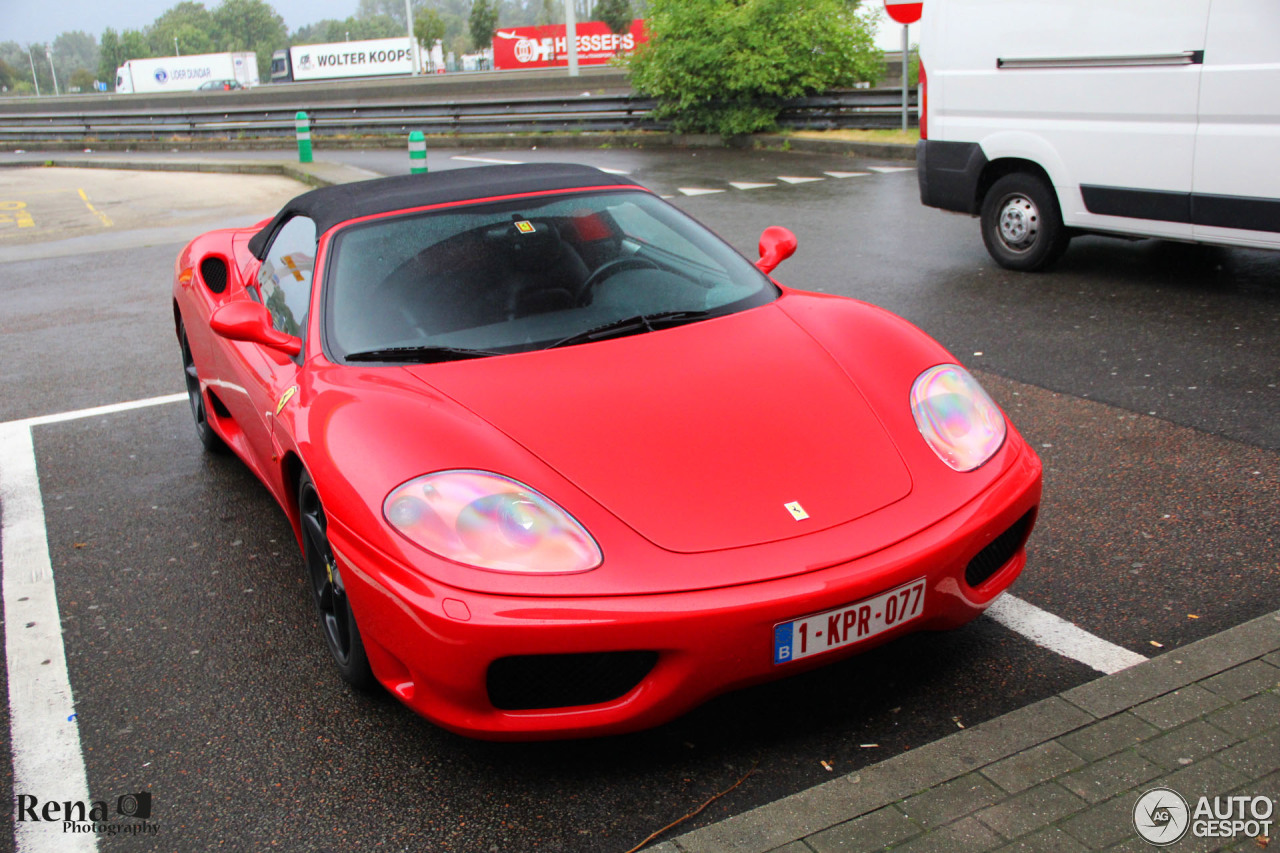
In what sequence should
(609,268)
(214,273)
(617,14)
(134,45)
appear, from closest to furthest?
(609,268) → (214,273) → (617,14) → (134,45)

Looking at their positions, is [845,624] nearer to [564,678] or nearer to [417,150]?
[564,678]

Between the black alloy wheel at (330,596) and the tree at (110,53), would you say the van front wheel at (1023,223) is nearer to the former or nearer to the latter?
the black alloy wheel at (330,596)

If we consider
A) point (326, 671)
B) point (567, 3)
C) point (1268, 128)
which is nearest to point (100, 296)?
point (326, 671)

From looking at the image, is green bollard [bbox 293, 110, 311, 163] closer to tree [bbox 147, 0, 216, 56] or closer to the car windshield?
the car windshield

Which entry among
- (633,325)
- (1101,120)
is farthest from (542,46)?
(633,325)

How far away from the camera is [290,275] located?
368 centimetres

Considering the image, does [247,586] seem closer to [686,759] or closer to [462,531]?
[462,531]

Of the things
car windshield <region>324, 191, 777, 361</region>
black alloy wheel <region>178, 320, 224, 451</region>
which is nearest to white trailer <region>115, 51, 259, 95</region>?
black alloy wheel <region>178, 320, 224, 451</region>

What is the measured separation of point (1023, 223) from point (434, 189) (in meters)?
5.03

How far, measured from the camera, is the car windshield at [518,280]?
10.3ft

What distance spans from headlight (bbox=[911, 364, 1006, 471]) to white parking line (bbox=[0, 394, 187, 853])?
2176 millimetres

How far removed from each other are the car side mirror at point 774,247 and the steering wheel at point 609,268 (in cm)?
54

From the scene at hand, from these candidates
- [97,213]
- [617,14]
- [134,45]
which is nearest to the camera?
[97,213]
